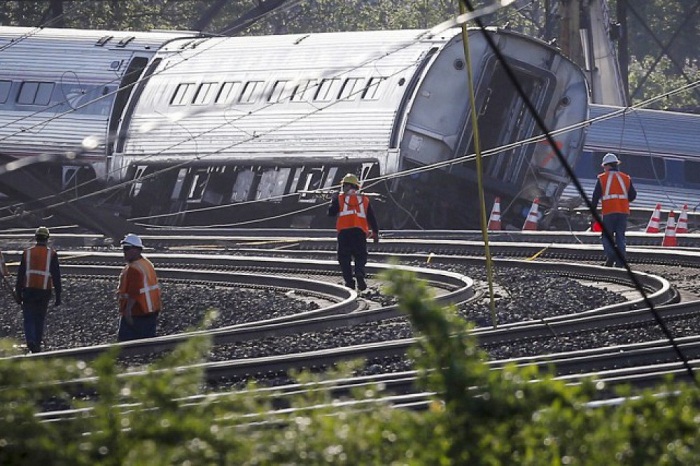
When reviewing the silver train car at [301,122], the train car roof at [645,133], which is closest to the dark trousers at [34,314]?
the silver train car at [301,122]

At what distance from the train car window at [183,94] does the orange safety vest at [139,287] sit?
16.0 m

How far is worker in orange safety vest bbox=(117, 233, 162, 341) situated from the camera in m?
13.6

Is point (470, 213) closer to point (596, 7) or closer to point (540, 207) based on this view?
point (540, 207)

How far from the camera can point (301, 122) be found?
28016mm

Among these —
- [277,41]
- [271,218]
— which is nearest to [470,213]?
[271,218]

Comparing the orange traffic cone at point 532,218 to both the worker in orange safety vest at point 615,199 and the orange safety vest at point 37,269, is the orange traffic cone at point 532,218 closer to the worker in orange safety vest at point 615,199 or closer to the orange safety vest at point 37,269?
the worker in orange safety vest at point 615,199

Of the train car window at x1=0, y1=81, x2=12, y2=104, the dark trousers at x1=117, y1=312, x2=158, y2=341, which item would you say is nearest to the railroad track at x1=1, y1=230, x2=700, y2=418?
the dark trousers at x1=117, y1=312, x2=158, y2=341

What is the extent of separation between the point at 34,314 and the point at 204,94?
15.0 metres

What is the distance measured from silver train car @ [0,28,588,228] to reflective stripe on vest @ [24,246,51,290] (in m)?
9.57

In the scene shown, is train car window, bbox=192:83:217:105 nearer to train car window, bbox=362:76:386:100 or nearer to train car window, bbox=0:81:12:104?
train car window, bbox=362:76:386:100

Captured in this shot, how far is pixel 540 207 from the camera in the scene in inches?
1107

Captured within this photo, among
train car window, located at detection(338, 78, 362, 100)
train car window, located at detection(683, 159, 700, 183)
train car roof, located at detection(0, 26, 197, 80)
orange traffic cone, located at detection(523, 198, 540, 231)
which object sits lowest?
orange traffic cone, located at detection(523, 198, 540, 231)

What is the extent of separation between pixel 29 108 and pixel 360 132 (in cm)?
753

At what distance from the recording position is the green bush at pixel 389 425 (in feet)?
16.0
